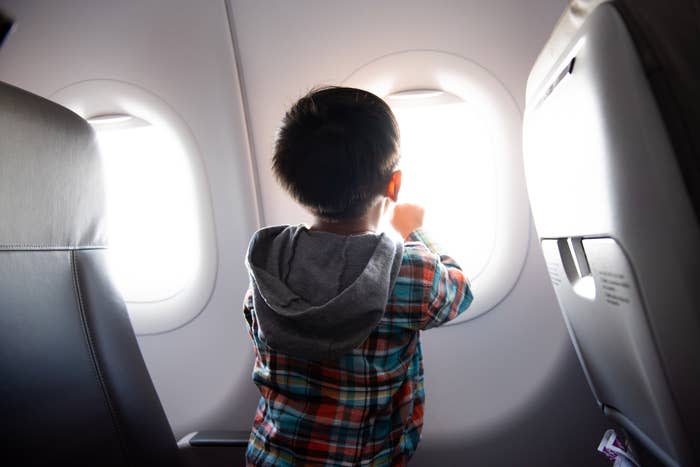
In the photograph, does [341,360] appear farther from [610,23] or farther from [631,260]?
[610,23]

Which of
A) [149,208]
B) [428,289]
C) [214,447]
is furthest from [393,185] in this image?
[149,208]

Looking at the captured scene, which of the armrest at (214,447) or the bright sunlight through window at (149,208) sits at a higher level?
the bright sunlight through window at (149,208)

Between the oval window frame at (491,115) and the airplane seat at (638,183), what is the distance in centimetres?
42

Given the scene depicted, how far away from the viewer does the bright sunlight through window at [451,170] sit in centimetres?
121

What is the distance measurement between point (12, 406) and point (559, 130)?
0.88 m

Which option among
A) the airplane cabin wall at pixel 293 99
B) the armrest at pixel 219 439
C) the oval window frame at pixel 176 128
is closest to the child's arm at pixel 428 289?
the airplane cabin wall at pixel 293 99

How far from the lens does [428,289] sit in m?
0.87

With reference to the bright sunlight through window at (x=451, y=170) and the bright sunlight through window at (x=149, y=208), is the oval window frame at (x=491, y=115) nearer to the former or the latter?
the bright sunlight through window at (x=451, y=170)

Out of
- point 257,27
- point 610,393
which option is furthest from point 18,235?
point 610,393

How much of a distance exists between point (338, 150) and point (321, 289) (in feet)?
0.86

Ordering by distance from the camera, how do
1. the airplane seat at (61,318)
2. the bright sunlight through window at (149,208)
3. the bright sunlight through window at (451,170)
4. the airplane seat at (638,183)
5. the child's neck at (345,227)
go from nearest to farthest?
the airplane seat at (638,183), the airplane seat at (61,318), the child's neck at (345,227), the bright sunlight through window at (451,170), the bright sunlight through window at (149,208)

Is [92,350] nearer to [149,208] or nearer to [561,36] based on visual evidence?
[149,208]

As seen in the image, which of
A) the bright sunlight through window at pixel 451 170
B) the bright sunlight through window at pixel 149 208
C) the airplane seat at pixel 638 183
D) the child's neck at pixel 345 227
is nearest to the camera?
the airplane seat at pixel 638 183

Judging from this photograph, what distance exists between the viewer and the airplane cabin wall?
1.12m
